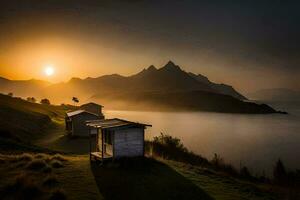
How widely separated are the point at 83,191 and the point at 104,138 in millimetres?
9777

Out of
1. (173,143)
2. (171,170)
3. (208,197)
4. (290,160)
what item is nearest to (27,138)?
(173,143)

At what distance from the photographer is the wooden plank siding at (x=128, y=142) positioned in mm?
25312

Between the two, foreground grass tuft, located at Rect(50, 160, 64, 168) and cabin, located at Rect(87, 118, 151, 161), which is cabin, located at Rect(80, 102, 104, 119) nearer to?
cabin, located at Rect(87, 118, 151, 161)

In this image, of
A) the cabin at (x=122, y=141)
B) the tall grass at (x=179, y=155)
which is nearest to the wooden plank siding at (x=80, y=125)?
the tall grass at (x=179, y=155)

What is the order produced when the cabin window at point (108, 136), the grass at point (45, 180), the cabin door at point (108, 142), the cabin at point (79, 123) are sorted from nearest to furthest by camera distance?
the grass at point (45, 180), the cabin door at point (108, 142), the cabin window at point (108, 136), the cabin at point (79, 123)

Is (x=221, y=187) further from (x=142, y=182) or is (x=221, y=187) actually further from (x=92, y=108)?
(x=92, y=108)

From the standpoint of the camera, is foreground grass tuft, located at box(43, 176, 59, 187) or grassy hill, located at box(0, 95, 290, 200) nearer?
grassy hill, located at box(0, 95, 290, 200)

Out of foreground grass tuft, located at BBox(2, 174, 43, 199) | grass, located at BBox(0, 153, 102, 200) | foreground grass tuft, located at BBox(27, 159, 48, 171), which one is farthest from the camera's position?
foreground grass tuft, located at BBox(27, 159, 48, 171)

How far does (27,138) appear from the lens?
46.8 meters

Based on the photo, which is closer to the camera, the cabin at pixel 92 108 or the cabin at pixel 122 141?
the cabin at pixel 122 141

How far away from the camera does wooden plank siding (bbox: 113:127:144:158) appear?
83.0 feet

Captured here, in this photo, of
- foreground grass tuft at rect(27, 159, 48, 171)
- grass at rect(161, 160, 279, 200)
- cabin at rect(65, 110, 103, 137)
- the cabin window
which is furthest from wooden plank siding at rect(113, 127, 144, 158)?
cabin at rect(65, 110, 103, 137)

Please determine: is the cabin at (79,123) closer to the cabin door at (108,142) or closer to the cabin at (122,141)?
the cabin door at (108,142)

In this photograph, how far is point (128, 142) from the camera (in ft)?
84.9
